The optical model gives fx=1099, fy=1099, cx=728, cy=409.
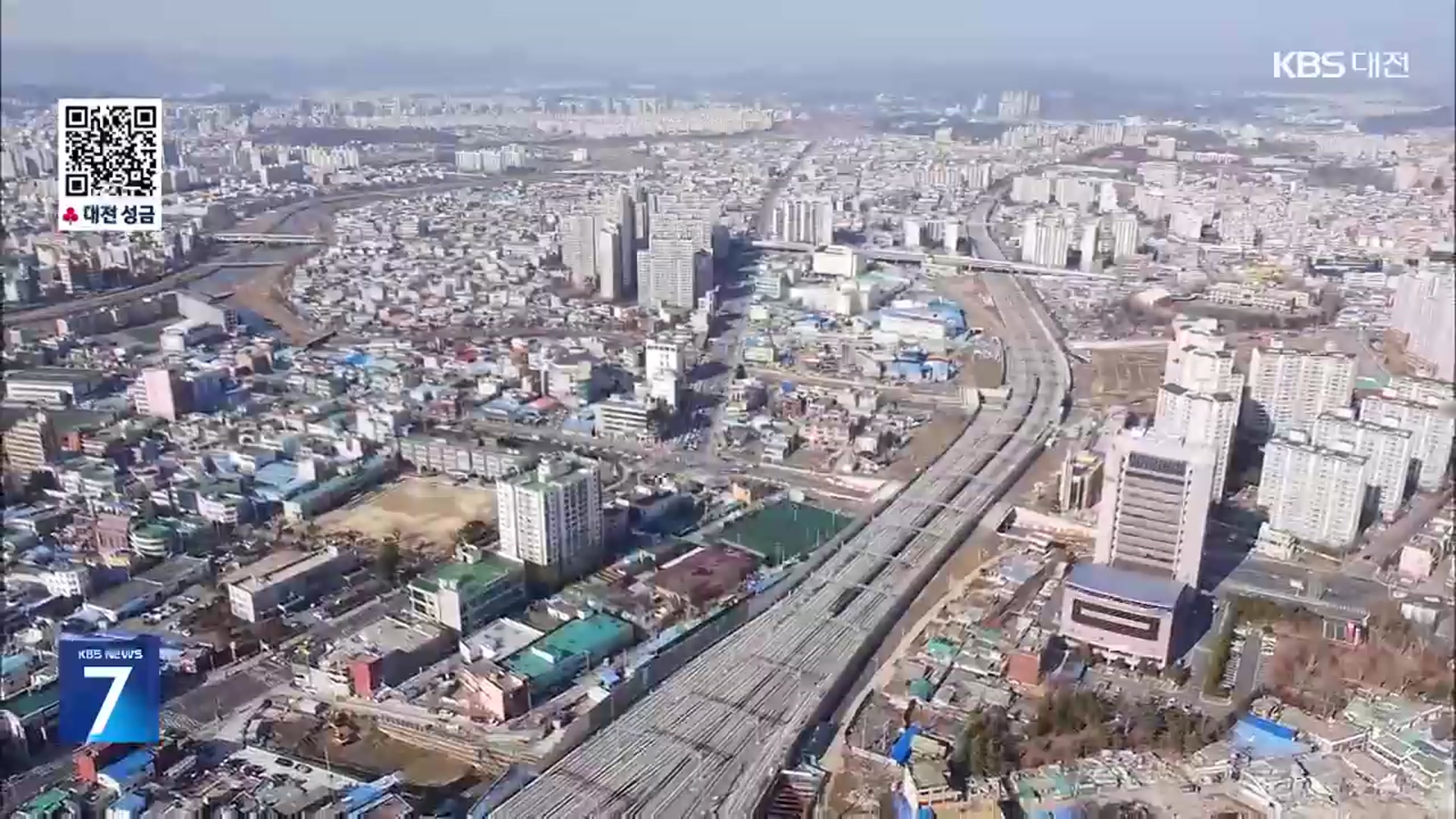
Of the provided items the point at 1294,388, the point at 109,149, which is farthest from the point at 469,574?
the point at 1294,388

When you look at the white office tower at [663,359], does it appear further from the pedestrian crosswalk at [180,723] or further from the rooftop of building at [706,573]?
the pedestrian crosswalk at [180,723]

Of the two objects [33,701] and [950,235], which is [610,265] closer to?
[950,235]

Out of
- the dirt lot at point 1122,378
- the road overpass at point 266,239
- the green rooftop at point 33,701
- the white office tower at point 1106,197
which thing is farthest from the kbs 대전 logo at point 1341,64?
the road overpass at point 266,239

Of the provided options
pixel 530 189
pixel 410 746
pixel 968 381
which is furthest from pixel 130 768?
pixel 530 189

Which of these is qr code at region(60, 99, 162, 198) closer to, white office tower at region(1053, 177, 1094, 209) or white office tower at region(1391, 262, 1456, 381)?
white office tower at region(1391, 262, 1456, 381)

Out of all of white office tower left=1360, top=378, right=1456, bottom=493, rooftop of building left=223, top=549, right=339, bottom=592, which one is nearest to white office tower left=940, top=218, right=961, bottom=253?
white office tower left=1360, top=378, right=1456, bottom=493

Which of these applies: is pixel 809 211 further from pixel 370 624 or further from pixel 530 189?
pixel 370 624
